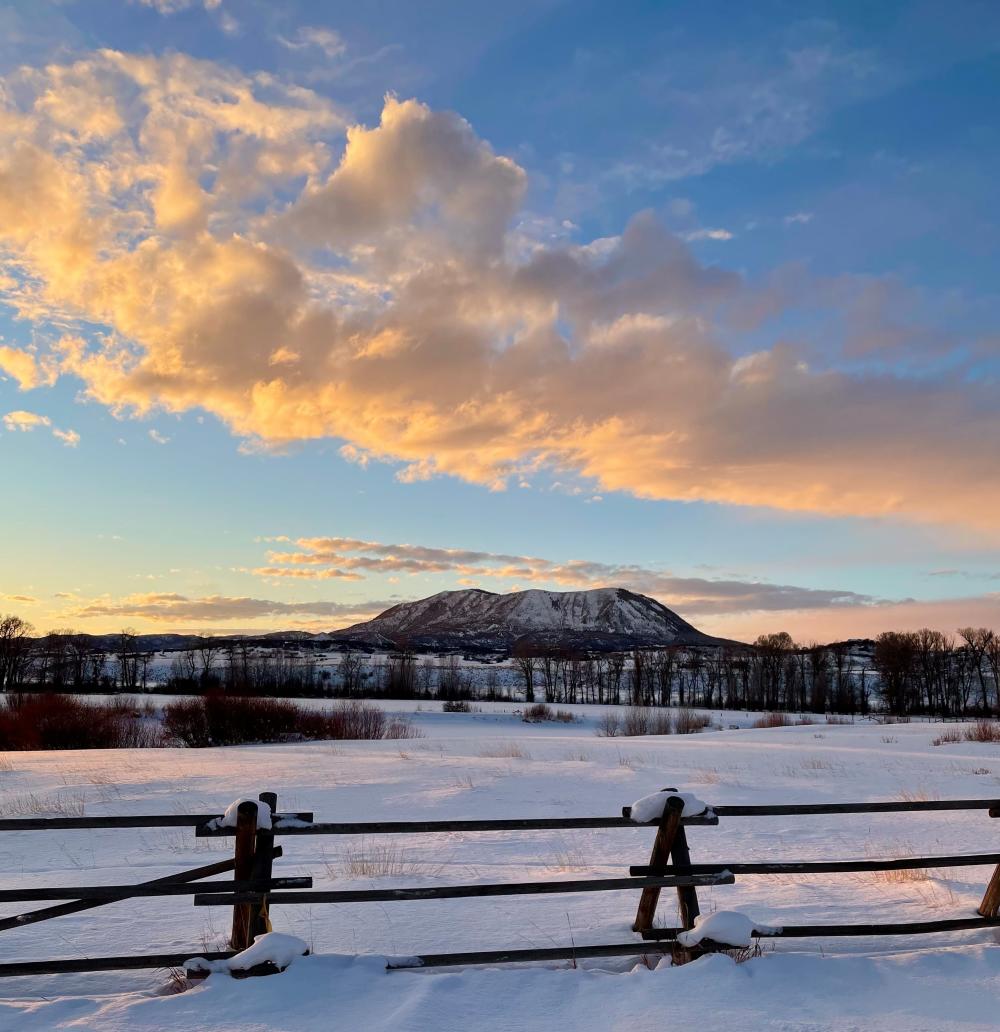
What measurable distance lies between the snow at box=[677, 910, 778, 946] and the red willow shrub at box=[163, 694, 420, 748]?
33.2 m

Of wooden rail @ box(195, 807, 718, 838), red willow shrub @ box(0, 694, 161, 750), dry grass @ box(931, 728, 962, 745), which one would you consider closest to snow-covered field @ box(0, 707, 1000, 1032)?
wooden rail @ box(195, 807, 718, 838)

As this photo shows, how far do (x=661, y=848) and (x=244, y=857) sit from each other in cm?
346

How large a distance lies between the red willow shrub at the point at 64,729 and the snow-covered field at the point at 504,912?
1705cm

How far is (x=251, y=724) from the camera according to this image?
3844cm

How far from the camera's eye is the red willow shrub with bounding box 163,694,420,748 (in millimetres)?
37875

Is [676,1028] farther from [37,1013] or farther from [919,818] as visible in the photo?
[919,818]

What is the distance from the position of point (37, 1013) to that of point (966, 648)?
127214 millimetres

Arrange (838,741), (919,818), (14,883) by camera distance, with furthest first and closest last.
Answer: (838,741), (919,818), (14,883)

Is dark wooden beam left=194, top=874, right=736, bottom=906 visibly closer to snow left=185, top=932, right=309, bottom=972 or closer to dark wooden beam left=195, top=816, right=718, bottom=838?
snow left=185, top=932, right=309, bottom=972

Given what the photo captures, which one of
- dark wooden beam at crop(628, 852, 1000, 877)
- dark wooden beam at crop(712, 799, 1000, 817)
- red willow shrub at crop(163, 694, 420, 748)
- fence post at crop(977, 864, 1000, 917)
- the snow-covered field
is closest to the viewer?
the snow-covered field

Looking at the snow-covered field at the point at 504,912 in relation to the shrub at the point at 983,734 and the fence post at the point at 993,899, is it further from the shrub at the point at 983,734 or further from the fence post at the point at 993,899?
the shrub at the point at 983,734

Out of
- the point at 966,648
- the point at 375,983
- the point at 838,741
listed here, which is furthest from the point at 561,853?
the point at 966,648

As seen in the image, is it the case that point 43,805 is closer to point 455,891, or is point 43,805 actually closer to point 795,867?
point 455,891

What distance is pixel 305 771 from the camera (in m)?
20.7
